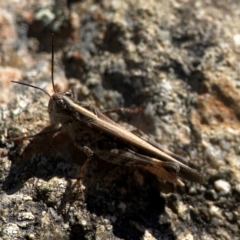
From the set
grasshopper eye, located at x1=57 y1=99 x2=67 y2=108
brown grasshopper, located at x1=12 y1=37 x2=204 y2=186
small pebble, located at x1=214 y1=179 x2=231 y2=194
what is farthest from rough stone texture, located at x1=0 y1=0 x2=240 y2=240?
grasshopper eye, located at x1=57 y1=99 x2=67 y2=108

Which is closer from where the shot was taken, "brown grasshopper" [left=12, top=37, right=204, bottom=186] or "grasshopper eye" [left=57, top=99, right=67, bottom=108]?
"brown grasshopper" [left=12, top=37, right=204, bottom=186]

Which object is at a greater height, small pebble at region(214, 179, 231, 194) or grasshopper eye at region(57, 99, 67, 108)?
grasshopper eye at region(57, 99, 67, 108)

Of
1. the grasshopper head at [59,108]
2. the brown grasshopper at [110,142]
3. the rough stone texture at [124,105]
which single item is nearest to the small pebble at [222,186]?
the rough stone texture at [124,105]

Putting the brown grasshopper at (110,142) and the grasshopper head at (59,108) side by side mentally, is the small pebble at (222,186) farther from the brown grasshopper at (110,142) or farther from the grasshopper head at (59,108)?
the grasshopper head at (59,108)

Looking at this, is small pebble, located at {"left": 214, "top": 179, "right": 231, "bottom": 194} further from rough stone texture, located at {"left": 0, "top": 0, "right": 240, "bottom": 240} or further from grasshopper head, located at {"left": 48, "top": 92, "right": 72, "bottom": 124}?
grasshopper head, located at {"left": 48, "top": 92, "right": 72, "bottom": 124}

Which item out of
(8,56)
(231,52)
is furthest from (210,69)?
(8,56)

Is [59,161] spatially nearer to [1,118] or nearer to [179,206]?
[1,118]

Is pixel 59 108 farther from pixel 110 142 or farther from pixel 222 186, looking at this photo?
pixel 222 186
